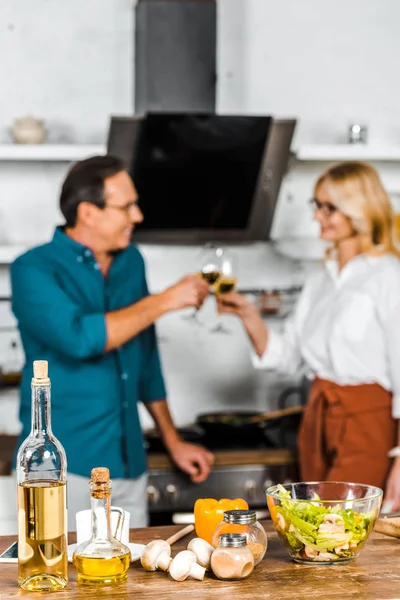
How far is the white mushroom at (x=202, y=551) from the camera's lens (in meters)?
1.71

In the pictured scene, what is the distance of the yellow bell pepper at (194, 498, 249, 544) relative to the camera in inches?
72.9

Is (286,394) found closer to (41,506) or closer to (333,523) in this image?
(333,523)

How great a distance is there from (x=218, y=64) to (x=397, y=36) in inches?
33.0

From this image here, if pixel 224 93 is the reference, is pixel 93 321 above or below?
below

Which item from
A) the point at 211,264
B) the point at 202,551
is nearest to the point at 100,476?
the point at 202,551

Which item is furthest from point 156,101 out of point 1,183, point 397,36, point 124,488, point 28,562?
point 28,562

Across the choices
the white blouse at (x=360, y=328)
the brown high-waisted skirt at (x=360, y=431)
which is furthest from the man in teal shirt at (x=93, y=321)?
the brown high-waisted skirt at (x=360, y=431)

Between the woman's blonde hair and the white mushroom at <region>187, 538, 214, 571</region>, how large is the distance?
164cm

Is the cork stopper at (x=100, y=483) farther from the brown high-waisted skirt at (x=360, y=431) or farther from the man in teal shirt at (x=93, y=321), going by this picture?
the brown high-waisted skirt at (x=360, y=431)

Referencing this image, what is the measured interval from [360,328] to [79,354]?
3.03ft

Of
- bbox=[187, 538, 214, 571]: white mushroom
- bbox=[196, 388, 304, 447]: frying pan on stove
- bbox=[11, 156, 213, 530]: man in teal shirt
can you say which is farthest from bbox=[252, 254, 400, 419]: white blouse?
bbox=[187, 538, 214, 571]: white mushroom

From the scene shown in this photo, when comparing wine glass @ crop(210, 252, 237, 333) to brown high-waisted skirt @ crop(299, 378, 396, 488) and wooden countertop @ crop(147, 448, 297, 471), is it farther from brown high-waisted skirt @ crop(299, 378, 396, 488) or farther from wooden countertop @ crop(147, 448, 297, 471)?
wooden countertop @ crop(147, 448, 297, 471)

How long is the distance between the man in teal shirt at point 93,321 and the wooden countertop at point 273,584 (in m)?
1.18

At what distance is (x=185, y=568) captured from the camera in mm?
1649
